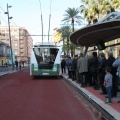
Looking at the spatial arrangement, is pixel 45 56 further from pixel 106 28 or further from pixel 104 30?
pixel 106 28

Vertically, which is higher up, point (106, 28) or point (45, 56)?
point (106, 28)

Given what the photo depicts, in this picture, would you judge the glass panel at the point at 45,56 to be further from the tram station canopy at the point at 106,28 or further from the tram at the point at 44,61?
the tram station canopy at the point at 106,28

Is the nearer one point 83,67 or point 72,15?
point 83,67

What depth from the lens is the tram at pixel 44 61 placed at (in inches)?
1091

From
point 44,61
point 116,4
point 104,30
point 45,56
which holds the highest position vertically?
point 116,4

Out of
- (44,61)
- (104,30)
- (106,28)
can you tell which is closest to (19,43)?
(44,61)

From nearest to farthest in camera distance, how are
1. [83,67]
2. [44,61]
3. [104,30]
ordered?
[104,30]
[83,67]
[44,61]

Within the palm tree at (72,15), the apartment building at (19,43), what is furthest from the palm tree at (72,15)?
the apartment building at (19,43)

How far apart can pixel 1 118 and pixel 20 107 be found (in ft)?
6.79

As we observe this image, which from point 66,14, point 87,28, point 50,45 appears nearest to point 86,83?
point 87,28

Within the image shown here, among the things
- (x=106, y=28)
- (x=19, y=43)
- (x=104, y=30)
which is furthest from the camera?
(x=19, y=43)

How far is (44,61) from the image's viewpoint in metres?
27.8

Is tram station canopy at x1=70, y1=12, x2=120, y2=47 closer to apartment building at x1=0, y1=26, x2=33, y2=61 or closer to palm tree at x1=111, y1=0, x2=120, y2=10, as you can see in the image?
palm tree at x1=111, y1=0, x2=120, y2=10

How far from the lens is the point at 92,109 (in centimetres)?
1113
